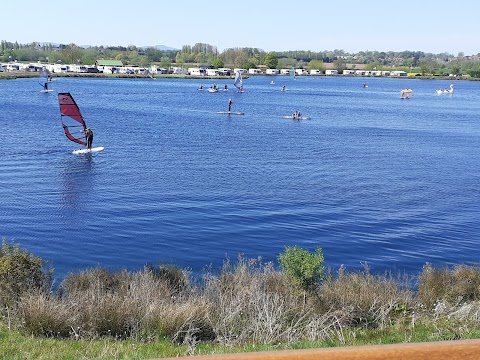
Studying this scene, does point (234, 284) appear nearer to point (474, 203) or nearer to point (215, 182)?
point (215, 182)

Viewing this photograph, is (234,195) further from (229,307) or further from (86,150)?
(229,307)

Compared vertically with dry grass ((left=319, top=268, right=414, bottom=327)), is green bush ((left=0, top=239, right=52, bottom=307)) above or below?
above

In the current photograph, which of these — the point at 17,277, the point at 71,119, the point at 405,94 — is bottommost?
the point at 405,94

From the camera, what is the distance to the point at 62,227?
72.1ft

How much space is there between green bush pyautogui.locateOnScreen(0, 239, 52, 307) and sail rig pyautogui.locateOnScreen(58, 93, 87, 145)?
91.0 feet

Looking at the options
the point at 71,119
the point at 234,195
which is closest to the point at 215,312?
the point at 234,195

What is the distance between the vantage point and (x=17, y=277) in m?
11.7

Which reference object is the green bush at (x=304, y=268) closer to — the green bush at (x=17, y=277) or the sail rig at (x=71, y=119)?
the green bush at (x=17, y=277)

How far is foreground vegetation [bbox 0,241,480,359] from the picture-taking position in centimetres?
930

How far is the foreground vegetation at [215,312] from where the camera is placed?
30.5 feet

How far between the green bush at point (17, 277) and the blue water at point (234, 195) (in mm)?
4729

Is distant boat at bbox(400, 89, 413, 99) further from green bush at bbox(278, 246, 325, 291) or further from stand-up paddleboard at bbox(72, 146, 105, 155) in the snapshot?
green bush at bbox(278, 246, 325, 291)

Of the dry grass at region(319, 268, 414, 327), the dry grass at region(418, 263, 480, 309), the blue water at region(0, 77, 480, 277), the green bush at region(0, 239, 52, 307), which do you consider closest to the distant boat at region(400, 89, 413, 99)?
the blue water at region(0, 77, 480, 277)

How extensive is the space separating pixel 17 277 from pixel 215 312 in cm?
389
